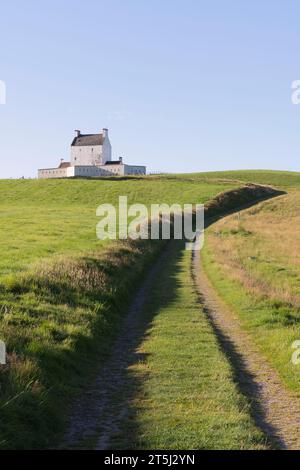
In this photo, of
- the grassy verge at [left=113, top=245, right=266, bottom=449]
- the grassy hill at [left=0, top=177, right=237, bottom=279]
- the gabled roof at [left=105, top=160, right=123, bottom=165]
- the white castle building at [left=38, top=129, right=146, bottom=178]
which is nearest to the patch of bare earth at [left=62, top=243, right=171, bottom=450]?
the grassy verge at [left=113, top=245, right=266, bottom=449]

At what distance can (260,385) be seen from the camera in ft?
40.8

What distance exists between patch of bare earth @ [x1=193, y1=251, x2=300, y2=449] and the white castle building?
152 metres

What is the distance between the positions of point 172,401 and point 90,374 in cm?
276

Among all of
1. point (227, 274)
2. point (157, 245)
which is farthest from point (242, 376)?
point (157, 245)

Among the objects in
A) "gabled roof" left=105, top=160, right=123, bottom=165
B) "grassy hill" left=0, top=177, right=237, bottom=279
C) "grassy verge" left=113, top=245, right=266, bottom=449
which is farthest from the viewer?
"gabled roof" left=105, top=160, right=123, bottom=165

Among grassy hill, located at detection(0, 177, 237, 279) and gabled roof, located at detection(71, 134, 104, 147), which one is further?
gabled roof, located at detection(71, 134, 104, 147)

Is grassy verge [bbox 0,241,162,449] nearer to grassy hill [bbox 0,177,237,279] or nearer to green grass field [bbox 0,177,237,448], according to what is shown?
green grass field [bbox 0,177,237,448]

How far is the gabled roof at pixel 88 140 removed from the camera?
7042 inches

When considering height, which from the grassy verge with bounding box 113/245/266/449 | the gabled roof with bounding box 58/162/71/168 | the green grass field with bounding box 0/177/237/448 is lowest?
the grassy verge with bounding box 113/245/266/449

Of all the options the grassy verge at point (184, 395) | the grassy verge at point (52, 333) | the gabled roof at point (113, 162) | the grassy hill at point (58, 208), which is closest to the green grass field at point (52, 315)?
the grassy verge at point (52, 333)

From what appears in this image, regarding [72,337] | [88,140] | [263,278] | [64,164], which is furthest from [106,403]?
[64,164]

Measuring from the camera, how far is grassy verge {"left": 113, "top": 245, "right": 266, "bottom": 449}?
9203 millimetres

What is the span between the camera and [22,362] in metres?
11.5
